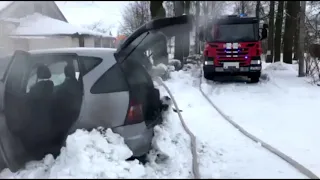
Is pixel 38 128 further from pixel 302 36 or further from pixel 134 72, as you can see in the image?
pixel 302 36

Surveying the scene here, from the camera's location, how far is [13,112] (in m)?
4.27

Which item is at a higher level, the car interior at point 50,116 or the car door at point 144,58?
the car door at point 144,58

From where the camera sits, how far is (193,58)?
2423cm

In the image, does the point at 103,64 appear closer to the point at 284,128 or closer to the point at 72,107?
the point at 72,107

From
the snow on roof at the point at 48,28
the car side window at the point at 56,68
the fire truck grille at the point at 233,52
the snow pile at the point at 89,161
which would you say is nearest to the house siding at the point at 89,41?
the snow on roof at the point at 48,28

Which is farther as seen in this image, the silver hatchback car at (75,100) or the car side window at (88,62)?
the car side window at (88,62)

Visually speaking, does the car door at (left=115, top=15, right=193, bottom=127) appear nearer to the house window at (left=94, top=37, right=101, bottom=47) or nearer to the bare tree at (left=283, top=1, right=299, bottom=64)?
the bare tree at (left=283, top=1, right=299, bottom=64)

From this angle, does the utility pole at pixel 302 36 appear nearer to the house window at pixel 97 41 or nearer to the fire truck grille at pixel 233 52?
the fire truck grille at pixel 233 52

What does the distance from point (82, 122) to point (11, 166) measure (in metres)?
0.83

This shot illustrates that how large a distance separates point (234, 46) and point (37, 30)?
715cm

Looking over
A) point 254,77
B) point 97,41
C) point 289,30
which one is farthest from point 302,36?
point 97,41

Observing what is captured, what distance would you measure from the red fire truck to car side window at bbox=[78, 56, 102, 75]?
9.63 metres

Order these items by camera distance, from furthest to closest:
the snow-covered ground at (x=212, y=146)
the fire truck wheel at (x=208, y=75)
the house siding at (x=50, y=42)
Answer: the house siding at (x=50, y=42), the fire truck wheel at (x=208, y=75), the snow-covered ground at (x=212, y=146)

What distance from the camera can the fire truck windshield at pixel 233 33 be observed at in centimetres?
1380
